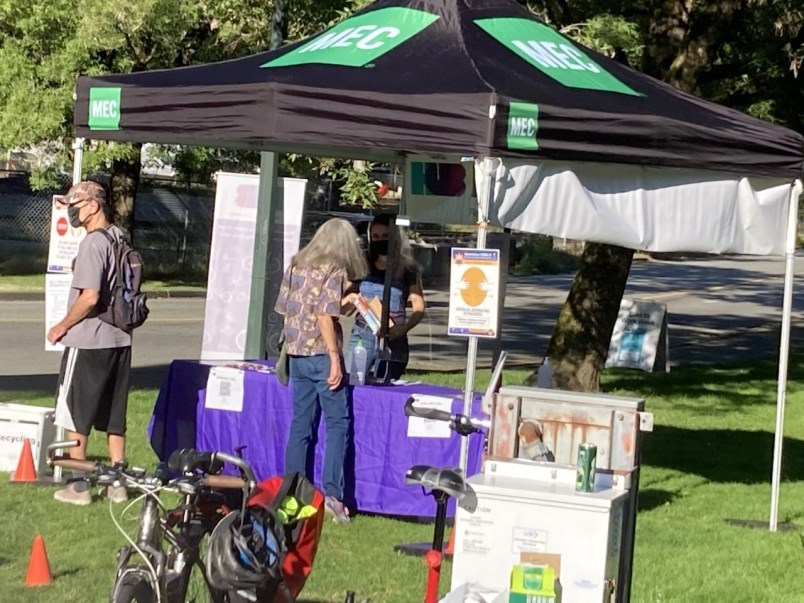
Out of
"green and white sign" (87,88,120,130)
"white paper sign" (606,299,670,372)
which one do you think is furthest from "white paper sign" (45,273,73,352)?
"white paper sign" (606,299,670,372)

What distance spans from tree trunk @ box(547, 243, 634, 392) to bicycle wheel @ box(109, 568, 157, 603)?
9.31 metres

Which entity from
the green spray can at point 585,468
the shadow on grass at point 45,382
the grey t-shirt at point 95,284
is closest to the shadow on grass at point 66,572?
the grey t-shirt at point 95,284

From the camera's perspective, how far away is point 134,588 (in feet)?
14.1

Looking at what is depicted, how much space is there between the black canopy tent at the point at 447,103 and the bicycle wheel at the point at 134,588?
299cm

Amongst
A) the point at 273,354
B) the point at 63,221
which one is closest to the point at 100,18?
the point at 273,354

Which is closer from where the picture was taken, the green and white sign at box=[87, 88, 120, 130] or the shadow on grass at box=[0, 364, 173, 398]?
the green and white sign at box=[87, 88, 120, 130]

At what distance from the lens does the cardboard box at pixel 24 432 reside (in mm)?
8562

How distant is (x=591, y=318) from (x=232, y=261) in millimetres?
4441

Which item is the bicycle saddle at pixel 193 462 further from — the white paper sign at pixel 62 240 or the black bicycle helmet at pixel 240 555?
the white paper sign at pixel 62 240

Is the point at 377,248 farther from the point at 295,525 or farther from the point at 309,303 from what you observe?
the point at 295,525

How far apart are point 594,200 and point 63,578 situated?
3382mm

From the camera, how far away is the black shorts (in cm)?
770

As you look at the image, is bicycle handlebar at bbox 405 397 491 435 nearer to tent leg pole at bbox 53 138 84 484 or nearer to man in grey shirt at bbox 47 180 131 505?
man in grey shirt at bbox 47 180 131 505

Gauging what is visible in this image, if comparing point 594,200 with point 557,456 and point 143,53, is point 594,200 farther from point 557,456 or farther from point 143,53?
point 143,53
